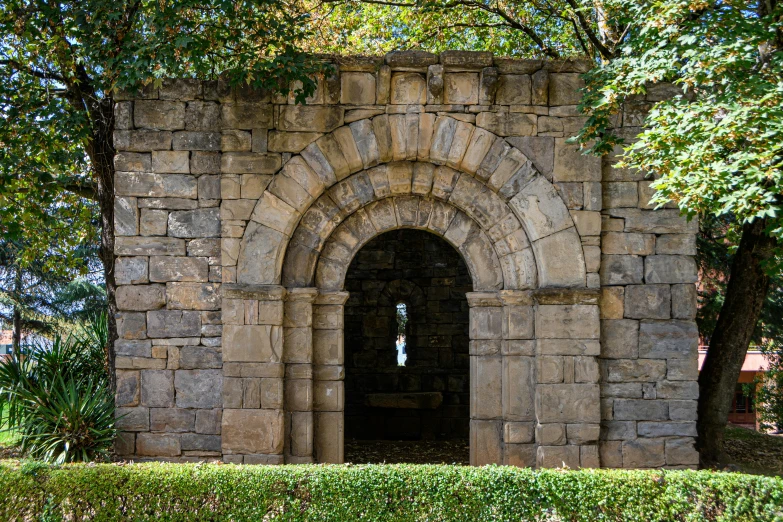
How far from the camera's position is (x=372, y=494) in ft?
18.2

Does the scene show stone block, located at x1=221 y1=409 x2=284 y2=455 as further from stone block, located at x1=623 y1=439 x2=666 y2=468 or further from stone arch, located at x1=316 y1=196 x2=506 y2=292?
stone block, located at x1=623 y1=439 x2=666 y2=468

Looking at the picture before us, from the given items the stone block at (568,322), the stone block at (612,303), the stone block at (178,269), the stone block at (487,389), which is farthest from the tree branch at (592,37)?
the stone block at (178,269)

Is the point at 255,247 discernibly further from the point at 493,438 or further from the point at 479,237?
the point at 493,438

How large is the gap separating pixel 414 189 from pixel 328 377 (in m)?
2.06

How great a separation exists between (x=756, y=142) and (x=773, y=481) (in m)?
2.53

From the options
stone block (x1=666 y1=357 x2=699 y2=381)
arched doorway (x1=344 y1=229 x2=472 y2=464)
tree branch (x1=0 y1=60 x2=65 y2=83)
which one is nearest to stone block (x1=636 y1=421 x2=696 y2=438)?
stone block (x1=666 y1=357 x2=699 y2=381)

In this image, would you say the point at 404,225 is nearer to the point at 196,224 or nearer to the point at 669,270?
the point at 196,224

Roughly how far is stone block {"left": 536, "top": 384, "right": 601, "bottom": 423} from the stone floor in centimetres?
283

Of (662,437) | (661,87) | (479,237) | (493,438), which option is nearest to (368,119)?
(479,237)

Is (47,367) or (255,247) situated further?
(47,367)

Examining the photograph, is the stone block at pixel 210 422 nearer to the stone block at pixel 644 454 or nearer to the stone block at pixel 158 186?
the stone block at pixel 158 186

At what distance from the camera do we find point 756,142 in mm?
5188

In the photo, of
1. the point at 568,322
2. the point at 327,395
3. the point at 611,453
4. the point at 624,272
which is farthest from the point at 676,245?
the point at 327,395

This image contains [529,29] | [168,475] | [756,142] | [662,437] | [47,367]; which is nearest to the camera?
[756,142]
